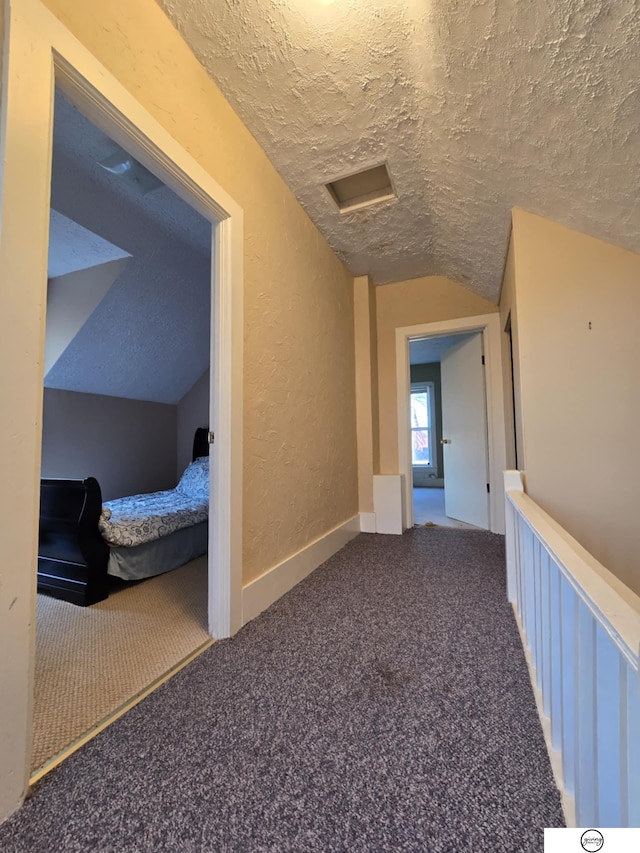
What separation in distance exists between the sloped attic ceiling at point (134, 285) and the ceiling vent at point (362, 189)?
104 cm

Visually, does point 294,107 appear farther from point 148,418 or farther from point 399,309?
point 148,418

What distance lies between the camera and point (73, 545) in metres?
1.89

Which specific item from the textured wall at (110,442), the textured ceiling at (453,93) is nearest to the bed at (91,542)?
the textured wall at (110,442)

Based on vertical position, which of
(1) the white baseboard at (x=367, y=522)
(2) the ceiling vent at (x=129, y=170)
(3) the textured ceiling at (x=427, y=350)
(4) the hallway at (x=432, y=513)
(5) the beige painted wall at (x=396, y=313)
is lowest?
(4) the hallway at (x=432, y=513)

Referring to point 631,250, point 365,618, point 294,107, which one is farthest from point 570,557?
point 294,107

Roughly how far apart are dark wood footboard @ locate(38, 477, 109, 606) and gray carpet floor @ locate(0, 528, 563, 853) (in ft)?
3.10

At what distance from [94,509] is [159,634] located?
2.64 feet

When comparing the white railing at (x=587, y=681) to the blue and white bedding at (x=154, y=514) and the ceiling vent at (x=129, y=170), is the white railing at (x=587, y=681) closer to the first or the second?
the blue and white bedding at (x=154, y=514)

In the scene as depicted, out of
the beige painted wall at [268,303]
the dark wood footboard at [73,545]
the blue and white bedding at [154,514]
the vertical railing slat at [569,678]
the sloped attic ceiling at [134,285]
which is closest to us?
the vertical railing slat at [569,678]

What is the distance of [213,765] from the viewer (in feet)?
2.91

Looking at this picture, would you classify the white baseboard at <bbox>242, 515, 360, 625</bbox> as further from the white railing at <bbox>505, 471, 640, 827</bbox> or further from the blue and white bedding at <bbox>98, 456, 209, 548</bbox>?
the white railing at <bbox>505, 471, 640, 827</bbox>

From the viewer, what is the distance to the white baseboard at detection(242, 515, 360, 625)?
1651 mm

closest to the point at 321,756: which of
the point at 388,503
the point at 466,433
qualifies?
the point at 388,503

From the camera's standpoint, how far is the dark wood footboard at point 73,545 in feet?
Result: 6.15
